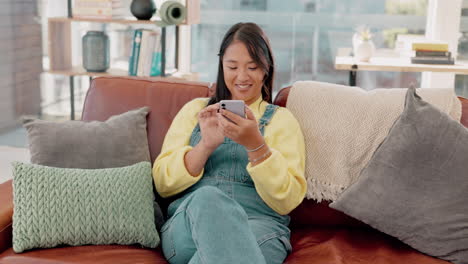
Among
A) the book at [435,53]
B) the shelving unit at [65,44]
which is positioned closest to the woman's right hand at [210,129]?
the shelving unit at [65,44]

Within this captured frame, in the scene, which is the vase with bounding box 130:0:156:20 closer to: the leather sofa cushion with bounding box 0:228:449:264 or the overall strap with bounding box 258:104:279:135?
the overall strap with bounding box 258:104:279:135

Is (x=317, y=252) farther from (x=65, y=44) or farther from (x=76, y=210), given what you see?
(x=65, y=44)

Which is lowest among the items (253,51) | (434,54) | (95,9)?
(434,54)

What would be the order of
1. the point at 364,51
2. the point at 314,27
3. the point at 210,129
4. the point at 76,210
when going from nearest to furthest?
the point at 76,210 < the point at 210,129 < the point at 364,51 < the point at 314,27

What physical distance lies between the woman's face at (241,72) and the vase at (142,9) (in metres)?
1.63

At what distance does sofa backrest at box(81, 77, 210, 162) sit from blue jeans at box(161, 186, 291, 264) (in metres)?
0.45

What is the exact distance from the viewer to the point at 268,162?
71.8 inches

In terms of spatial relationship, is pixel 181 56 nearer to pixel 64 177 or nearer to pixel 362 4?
pixel 362 4

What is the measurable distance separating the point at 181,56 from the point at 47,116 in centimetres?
109

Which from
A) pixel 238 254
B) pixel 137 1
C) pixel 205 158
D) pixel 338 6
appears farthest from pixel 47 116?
pixel 238 254

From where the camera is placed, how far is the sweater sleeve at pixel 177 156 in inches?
76.7

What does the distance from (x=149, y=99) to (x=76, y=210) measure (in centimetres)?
57

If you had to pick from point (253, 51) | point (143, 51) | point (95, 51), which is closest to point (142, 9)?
point (143, 51)

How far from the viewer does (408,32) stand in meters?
4.15
